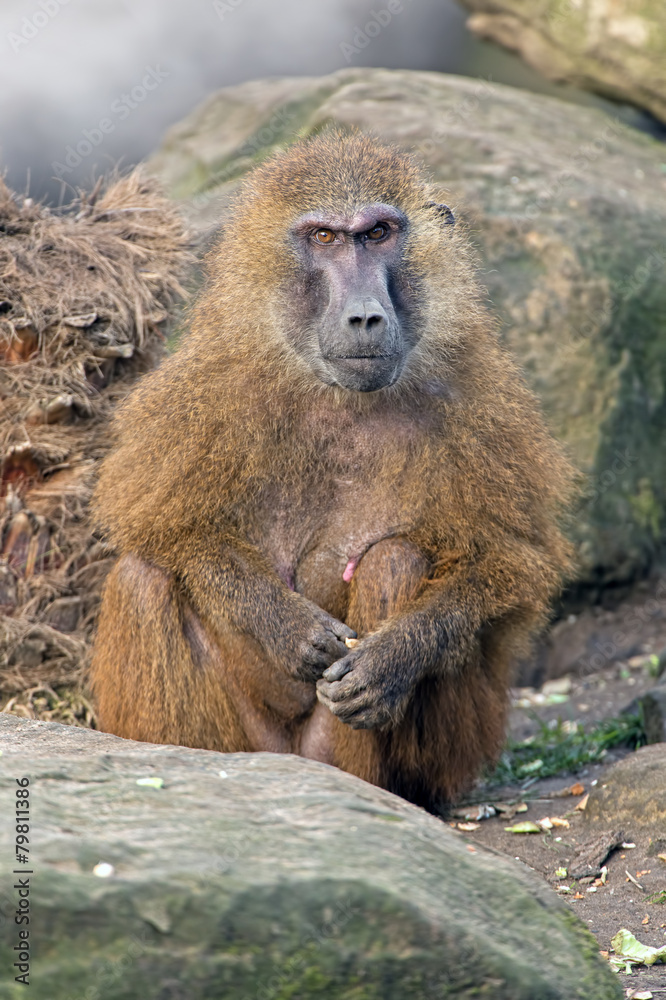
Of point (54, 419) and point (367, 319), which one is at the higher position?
point (367, 319)

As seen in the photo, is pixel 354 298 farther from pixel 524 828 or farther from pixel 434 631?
pixel 524 828

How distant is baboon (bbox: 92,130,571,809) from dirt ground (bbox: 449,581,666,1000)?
45 cm

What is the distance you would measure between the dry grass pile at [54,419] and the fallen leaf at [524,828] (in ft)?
5.20

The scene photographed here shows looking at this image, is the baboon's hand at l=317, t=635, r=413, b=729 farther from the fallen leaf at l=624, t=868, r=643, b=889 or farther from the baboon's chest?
the fallen leaf at l=624, t=868, r=643, b=889

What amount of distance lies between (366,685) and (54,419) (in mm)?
1682

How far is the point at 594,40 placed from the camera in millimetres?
8062

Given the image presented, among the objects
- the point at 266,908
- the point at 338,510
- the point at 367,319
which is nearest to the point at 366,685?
the point at 338,510

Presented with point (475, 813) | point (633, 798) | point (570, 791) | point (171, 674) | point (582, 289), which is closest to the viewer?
point (171, 674)

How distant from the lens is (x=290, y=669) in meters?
3.69

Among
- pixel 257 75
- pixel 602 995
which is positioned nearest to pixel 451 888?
pixel 602 995

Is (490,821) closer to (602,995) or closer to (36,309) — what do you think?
(602,995)

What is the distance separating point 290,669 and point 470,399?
3.43ft

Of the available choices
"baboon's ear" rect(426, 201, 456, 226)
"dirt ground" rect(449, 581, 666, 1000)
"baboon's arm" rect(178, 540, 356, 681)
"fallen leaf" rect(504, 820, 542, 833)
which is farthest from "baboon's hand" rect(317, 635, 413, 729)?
"baboon's ear" rect(426, 201, 456, 226)

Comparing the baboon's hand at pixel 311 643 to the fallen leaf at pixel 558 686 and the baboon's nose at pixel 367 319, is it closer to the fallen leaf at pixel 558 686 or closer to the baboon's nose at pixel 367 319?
the baboon's nose at pixel 367 319
